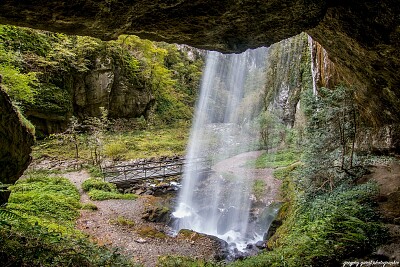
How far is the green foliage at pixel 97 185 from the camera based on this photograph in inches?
448

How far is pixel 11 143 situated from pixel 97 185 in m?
7.10

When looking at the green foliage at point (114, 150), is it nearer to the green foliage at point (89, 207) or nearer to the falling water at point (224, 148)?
the falling water at point (224, 148)

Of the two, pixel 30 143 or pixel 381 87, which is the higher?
pixel 381 87

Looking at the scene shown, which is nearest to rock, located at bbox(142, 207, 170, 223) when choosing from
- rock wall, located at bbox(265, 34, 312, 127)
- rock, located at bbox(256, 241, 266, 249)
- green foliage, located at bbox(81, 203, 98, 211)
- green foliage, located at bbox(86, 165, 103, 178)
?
green foliage, located at bbox(81, 203, 98, 211)

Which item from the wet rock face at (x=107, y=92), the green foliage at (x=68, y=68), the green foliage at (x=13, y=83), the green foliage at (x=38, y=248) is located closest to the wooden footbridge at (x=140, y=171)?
the green foliage at (x=68, y=68)

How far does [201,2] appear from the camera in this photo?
327 centimetres

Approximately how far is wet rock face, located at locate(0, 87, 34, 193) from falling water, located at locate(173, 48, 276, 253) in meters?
6.22

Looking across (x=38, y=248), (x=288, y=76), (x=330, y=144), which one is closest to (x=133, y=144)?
(x=288, y=76)

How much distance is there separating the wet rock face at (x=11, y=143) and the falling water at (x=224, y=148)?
20.4 ft

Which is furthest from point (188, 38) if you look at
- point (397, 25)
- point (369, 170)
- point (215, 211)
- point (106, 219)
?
point (215, 211)

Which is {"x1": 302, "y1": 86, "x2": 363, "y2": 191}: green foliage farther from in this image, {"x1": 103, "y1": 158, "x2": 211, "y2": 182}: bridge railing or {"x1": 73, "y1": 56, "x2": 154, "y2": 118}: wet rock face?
{"x1": 73, "y1": 56, "x2": 154, "y2": 118}: wet rock face

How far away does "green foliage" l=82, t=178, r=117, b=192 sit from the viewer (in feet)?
37.3

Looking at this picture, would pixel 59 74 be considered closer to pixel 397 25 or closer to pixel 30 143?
pixel 30 143

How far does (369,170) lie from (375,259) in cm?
401
